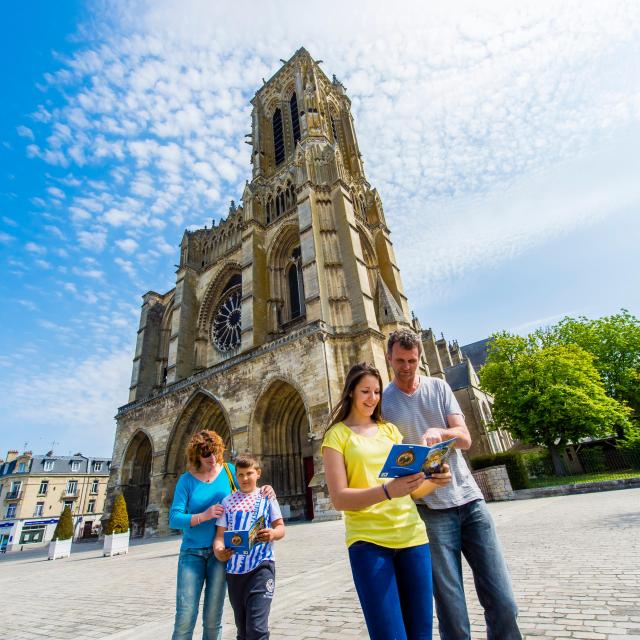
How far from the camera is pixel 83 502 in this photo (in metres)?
34.8

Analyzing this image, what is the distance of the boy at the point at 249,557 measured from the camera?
209 cm

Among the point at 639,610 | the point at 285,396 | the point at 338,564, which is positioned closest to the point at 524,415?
the point at 285,396

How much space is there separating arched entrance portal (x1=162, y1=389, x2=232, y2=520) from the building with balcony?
54.0 feet

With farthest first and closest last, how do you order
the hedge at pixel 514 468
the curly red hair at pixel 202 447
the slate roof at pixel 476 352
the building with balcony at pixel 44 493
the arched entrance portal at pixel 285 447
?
the slate roof at pixel 476 352
the building with balcony at pixel 44 493
the arched entrance portal at pixel 285 447
the hedge at pixel 514 468
the curly red hair at pixel 202 447

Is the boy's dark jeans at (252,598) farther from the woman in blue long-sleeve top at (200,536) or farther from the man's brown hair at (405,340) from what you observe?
the man's brown hair at (405,340)

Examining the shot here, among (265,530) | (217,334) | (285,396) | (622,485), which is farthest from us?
(217,334)

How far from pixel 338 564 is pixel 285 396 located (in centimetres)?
1006

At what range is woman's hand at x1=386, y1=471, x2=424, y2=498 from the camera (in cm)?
149

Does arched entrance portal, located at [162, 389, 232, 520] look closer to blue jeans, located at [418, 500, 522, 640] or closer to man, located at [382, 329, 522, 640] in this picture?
man, located at [382, 329, 522, 640]

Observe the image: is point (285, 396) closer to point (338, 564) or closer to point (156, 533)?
point (156, 533)

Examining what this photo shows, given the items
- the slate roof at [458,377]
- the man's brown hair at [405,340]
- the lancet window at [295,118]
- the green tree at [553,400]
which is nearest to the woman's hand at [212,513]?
the man's brown hair at [405,340]

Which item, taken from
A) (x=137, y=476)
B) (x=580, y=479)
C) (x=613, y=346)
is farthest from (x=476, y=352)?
(x=137, y=476)

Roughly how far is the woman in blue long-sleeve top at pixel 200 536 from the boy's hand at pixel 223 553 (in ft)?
0.61

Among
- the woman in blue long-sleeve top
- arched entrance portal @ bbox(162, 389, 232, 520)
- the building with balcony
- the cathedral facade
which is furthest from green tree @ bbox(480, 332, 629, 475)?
the building with balcony
